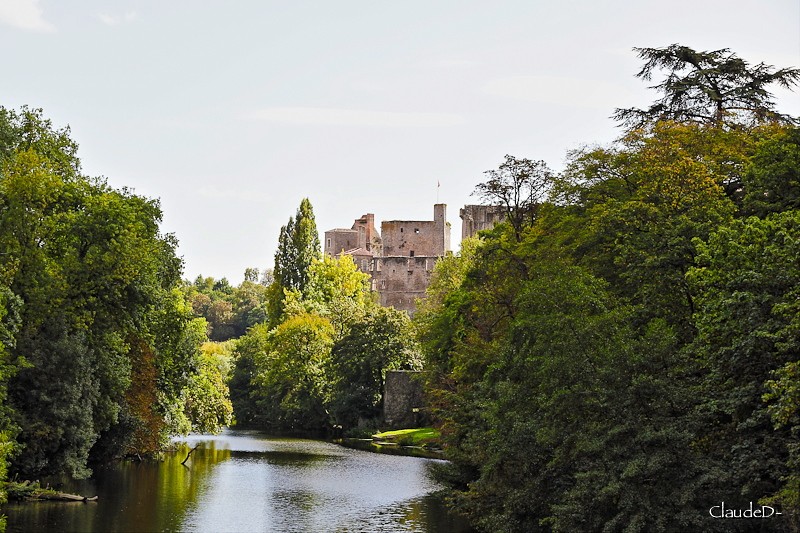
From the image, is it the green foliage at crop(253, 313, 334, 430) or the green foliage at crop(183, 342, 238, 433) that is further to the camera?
the green foliage at crop(253, 313, 334, 430)

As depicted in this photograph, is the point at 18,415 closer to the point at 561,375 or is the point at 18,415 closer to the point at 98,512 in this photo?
the point at 98,512

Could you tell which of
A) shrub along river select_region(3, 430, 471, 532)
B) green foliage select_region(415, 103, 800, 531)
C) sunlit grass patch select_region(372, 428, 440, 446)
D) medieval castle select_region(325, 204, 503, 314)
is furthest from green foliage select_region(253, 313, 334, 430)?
green foliage select_region(415, 103, 800, 531)

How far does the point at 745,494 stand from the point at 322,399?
5244 cm

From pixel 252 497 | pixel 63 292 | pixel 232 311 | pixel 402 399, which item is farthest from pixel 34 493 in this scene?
pixel 232 311

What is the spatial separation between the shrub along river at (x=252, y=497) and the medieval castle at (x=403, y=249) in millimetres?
59188

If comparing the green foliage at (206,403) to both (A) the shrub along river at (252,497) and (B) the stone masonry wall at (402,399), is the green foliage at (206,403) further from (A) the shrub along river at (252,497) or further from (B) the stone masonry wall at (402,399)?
(B) the stone masonry wall at (402,399)

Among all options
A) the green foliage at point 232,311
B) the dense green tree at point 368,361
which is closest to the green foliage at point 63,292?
the dense green tree at point 368,361

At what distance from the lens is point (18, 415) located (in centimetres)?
3250

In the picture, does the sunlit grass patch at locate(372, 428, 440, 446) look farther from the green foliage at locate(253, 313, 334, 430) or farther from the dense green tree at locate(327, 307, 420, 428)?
the green foliage at locate(253, 313, 334, 430)

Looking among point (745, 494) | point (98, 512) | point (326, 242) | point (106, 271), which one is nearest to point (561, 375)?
point (745, 494)

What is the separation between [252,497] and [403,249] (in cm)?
8238

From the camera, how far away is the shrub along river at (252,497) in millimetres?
29109

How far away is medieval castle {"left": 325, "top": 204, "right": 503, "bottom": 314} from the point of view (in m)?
112

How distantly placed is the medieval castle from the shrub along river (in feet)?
194
